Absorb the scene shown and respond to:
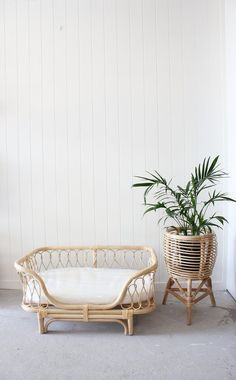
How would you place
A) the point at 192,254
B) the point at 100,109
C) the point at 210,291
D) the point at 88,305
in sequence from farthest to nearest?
the point at 100,109, the point at 210,291, the point at 192,254, the point at 88,305

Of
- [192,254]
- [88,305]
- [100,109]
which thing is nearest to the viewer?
[88,305]

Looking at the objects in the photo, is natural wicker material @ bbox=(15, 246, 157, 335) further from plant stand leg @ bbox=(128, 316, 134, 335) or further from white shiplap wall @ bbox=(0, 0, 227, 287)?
white shiplap wall @ bbox=(0, 0, 227, 287)

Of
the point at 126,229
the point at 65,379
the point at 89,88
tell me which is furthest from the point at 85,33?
the point at 65,379

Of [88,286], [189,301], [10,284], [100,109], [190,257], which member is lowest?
[10,284]

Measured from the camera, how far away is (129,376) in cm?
144

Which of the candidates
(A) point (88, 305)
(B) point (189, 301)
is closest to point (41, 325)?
(A) point (88, 305)

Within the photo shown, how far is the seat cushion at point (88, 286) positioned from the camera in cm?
181

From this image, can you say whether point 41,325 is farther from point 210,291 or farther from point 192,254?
point 210,291

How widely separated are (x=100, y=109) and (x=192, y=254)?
55.8 inches

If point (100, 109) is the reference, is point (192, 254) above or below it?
below

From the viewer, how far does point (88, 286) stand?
1.95 meters

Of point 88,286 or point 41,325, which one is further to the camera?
point 88,286

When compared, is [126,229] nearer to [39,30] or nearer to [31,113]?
[31,113]

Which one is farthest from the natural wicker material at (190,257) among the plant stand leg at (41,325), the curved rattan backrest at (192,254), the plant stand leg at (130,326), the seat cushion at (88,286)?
the plant stand leg at (41,325)
